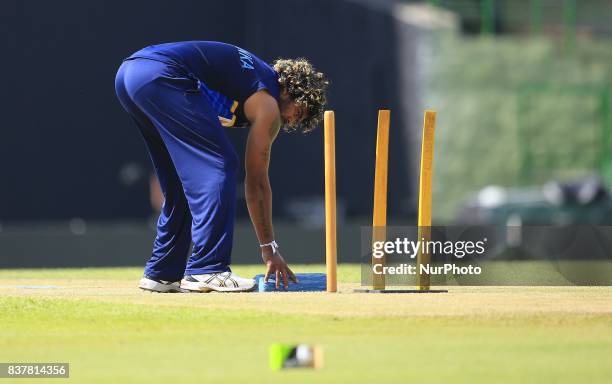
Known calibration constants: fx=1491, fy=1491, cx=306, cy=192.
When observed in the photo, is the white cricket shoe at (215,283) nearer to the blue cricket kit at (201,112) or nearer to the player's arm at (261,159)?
the blue cricket kit at (201,112)

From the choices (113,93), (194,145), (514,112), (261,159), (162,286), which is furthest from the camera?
(113,93)

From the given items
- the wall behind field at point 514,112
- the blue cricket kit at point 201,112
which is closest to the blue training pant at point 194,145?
the blue cricket kit at point 201,112

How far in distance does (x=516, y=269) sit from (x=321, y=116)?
1.91m

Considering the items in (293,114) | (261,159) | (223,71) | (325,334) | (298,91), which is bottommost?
(325,334)

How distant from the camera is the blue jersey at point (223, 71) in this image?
8.23 metres

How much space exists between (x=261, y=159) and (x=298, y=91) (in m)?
0.49

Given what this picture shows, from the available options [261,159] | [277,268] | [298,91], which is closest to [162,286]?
[277,268]

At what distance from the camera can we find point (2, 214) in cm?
2333

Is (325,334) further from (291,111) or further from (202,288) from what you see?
(291,111)

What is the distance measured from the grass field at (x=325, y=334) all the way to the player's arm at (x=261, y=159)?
0.37m

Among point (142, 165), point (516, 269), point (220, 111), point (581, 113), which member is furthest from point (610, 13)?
point (220, 111)

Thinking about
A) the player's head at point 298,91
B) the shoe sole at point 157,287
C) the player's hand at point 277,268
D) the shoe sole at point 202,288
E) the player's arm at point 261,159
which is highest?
the player's head at point 298,91

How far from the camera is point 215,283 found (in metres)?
8.34

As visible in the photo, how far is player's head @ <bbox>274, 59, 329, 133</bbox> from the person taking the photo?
833 cm
